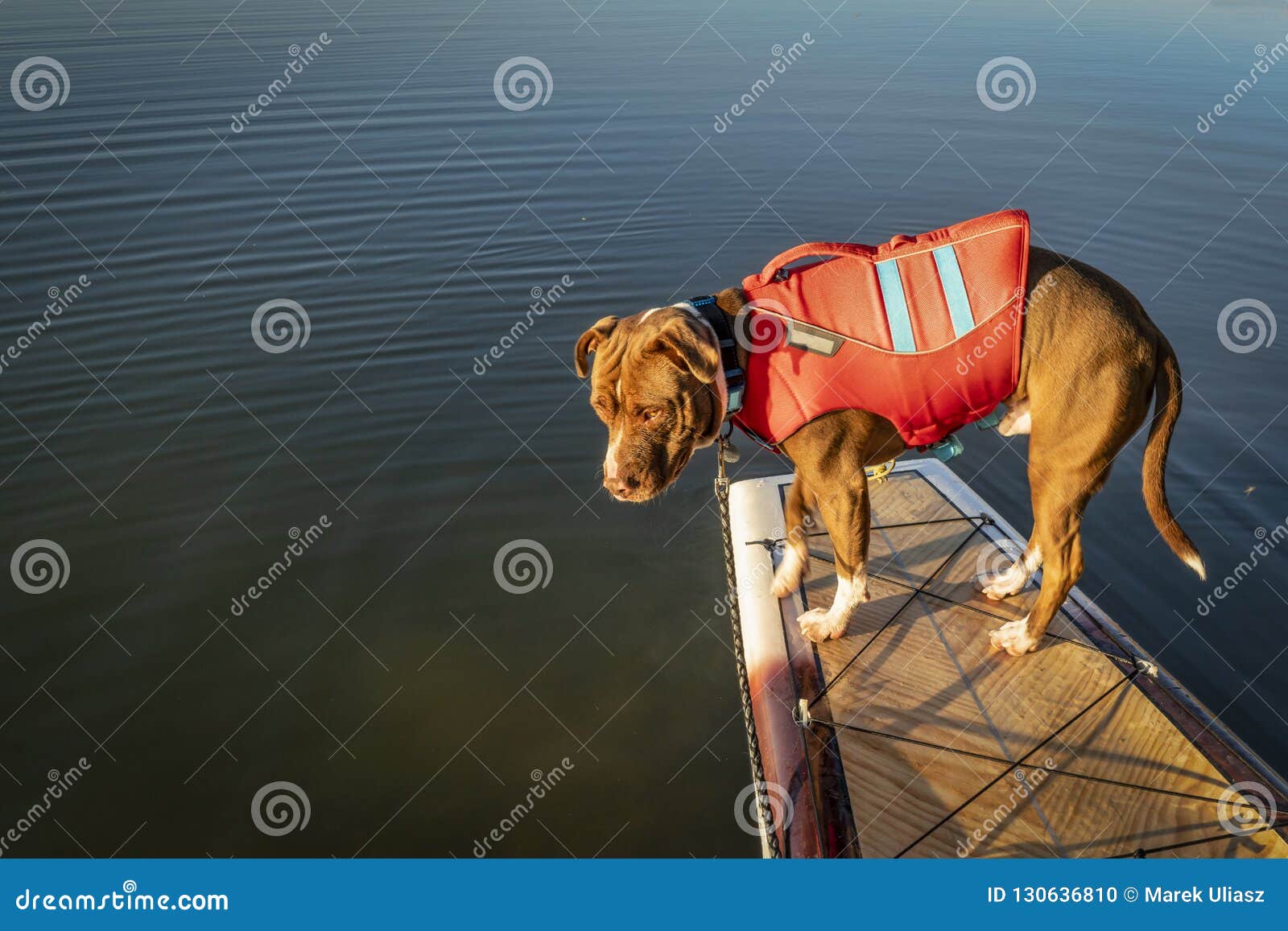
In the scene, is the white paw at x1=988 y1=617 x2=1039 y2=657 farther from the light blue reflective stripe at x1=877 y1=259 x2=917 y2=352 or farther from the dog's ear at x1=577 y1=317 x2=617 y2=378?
the dog's ear at x1=577 y1=317 x2=617 y2=378

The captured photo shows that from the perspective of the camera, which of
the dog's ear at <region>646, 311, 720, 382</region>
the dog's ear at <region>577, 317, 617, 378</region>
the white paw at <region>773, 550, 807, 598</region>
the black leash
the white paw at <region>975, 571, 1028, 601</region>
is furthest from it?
the white paw at <region>773, 550, 807, 598</region>

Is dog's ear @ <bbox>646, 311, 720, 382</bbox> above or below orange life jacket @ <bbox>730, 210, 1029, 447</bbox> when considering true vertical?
below

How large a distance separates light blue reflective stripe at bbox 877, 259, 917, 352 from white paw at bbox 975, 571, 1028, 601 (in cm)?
180

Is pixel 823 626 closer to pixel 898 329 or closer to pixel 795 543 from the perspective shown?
pixel 795 543

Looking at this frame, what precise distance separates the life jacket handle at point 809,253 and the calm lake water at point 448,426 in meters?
2.46

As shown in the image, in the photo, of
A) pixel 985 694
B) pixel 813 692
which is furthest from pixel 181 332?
pixel 985 694

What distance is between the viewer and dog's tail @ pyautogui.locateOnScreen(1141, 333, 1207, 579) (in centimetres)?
409

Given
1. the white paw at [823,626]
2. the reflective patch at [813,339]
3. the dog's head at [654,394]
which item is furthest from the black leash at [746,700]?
the reflective patch at [813,339]

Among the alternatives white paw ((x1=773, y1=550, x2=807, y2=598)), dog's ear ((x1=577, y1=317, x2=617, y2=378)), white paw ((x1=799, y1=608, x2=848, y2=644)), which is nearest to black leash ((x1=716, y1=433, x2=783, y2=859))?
white paw ((x1=773, y1=550, x2=807, y2=598))

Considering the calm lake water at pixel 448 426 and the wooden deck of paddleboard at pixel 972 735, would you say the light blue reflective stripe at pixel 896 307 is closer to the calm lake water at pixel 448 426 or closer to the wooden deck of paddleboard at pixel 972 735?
the wooden deck of paddleboard at pixel 972 735

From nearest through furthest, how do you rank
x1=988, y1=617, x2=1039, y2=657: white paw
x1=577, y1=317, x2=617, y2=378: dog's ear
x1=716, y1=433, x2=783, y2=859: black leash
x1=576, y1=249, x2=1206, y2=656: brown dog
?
x1=576, y1=249, x2=1206, y2=656: brown dog, x1=716, y1=433, x2=783, y2=859: black leash, x1=577, y1=317, x2=617, y2=378: dog's ear, x1=988, y1=617, x2=1039, y2=657: white paw

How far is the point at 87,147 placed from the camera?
519 inches

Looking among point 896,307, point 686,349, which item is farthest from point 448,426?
point 896,307

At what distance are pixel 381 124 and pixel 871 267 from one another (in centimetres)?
1262
